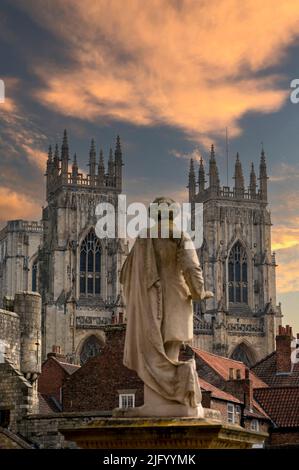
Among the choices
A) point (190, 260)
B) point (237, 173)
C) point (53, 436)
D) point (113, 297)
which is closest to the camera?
point (190, 260)

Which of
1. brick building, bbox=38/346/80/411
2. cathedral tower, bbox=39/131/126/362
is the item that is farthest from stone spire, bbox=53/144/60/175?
brick building, bbox=38/346/80/411

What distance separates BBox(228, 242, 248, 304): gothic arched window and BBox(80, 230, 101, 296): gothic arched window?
42.8 feet

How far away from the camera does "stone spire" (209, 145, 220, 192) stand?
372 feet

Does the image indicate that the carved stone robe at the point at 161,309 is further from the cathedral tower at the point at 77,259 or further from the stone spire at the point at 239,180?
the stone spire at the point at 239,180

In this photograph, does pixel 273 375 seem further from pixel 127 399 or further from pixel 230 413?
pixel 127 399

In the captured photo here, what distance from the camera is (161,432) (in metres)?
8.16

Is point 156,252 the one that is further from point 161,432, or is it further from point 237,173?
point 237,173

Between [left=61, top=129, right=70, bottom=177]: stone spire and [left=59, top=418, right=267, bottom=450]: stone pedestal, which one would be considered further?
[left=61, top=129, right=70, bottom=177]: stone spire

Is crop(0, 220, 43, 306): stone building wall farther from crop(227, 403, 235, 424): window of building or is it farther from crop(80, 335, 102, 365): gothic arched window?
crop(227, 403, 235, 424): window of building

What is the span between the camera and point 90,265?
107 metres

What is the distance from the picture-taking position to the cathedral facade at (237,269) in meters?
107

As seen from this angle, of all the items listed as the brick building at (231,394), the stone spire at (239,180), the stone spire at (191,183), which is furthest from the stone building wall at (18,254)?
the brick building at (231,394)
